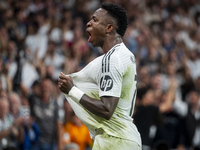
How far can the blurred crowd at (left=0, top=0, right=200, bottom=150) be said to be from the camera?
6.27 metres

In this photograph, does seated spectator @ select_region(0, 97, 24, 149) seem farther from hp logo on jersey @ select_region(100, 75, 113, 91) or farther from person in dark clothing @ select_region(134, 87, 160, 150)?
hp logo on jersey @ select_region(100, 75, 113, 91)

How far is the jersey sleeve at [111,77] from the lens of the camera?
2943mm

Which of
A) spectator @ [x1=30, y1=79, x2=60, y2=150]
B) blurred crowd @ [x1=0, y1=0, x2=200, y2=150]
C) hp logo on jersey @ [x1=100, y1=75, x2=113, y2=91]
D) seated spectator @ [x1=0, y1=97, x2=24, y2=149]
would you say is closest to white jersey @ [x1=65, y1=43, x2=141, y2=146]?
hp logo on jersey @ [x1=100, y1=75, x2=113, y2=91]

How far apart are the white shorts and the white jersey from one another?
35mm

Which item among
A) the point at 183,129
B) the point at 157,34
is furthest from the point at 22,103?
the point at 157,34

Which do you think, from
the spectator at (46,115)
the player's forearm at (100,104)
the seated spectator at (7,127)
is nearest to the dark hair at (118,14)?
the player's forearm at (100,104)

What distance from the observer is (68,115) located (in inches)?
271

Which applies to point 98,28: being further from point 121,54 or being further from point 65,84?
point 65,84

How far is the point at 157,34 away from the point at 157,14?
73.7 inches

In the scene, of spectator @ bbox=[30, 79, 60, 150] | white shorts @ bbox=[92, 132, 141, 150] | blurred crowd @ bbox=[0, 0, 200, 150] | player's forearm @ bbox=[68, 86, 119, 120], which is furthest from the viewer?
spectator @ bbox=[30, 79, 60, 150]

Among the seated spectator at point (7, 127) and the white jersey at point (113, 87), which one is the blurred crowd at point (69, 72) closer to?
the seated spectator at point (7, 127)

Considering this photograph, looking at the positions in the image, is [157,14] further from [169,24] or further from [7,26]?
[7,26]

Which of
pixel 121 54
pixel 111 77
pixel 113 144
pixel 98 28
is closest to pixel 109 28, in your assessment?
pixel 98 28

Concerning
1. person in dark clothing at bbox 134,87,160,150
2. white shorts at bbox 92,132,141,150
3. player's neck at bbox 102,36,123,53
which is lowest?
person in dark clothing at bbox 134,87,160,150
